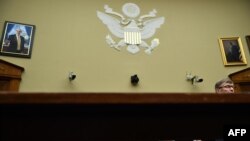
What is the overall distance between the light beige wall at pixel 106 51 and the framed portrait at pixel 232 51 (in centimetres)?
12

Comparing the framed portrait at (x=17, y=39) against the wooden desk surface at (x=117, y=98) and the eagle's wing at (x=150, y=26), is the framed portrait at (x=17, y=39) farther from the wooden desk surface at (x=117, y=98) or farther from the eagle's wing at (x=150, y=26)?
the wooden desk surface at (x=117, y=98)

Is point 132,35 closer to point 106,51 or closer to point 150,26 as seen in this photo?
point 150,26

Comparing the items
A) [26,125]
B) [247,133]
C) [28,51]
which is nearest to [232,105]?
[247,133]

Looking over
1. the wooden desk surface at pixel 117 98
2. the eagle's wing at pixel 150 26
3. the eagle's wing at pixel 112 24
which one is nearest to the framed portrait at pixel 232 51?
the eagle's wing at pixel 150 26

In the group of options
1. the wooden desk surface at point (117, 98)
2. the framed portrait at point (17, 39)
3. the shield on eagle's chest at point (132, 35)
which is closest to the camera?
the wooden desk surface at point (117, 98)

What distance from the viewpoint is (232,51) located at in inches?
237

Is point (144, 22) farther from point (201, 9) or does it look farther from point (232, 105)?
point (232, 105)

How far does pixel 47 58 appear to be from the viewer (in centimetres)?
526

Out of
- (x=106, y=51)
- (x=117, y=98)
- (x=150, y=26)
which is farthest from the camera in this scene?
(x=150, y=26)

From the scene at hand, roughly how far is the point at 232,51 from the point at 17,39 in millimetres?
4971

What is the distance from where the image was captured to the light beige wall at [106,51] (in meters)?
5.21

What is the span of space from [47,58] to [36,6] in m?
1.35

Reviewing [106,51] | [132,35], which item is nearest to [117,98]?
[106,51]

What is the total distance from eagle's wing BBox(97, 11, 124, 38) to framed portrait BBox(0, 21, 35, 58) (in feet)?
5.18
